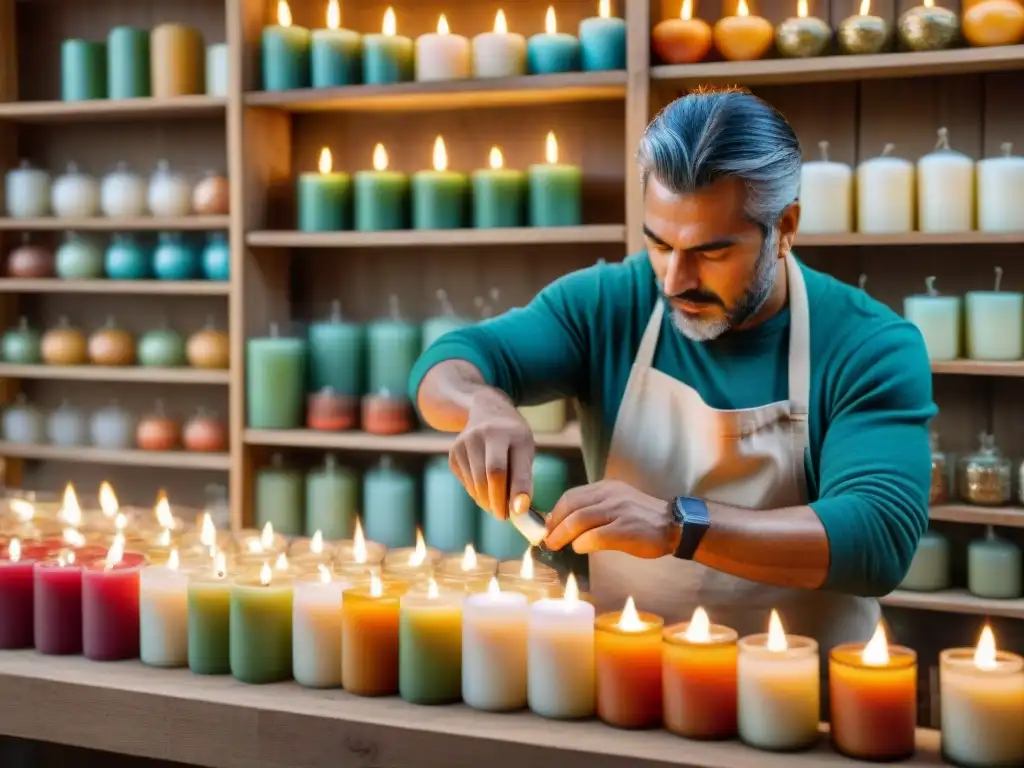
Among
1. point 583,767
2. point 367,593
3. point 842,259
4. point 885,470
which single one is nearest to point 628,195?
point 842,259

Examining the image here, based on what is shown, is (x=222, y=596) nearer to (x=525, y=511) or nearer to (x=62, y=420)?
(x=525, y=511)

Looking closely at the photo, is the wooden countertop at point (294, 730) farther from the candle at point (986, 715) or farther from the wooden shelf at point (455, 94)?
the wooden shelf at point (455, 94)

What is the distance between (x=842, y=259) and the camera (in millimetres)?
2969

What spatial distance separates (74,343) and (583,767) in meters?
2.68

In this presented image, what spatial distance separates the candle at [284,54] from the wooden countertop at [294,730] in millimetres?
2053

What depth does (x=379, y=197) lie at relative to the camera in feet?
10.00

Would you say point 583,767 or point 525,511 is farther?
point 525,511

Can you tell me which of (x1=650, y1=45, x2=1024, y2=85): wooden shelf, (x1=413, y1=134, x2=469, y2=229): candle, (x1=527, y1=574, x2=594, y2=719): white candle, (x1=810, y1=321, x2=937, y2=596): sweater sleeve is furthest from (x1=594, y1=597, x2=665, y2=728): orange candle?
(x1=413, y1=134, x2=469, y2=229): candle

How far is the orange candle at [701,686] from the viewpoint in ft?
3.80

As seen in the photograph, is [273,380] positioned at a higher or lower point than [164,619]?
higher

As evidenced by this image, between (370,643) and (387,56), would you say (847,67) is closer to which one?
(387,56)

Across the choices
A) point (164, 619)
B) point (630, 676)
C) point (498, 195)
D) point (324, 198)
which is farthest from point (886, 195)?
point (164, 619)

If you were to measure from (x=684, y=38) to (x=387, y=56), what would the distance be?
2.45ft

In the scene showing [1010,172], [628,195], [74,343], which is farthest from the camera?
[74,343]
